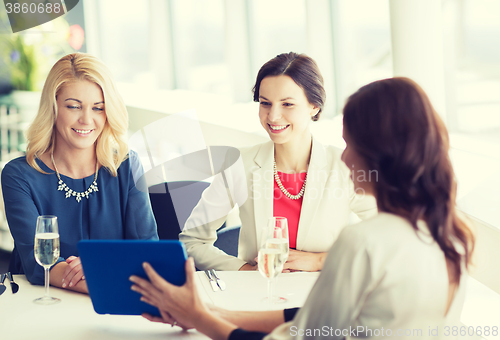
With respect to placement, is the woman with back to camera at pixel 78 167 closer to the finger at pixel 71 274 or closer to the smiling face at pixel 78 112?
the smiling face at pixel 78 112

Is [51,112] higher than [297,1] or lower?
lower

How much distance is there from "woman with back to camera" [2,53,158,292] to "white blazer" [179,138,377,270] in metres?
0.23

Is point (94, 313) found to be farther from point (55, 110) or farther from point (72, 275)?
point (55, 110)

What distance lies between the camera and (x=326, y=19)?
407 centimetres

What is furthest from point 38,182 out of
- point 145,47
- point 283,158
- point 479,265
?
point 145,47

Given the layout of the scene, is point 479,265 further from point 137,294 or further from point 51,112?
point 51,112

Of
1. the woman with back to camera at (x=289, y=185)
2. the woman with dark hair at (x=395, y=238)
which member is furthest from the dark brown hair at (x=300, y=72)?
the woman with dark hair at (x=395, y=238)

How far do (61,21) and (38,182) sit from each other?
4.00 metres

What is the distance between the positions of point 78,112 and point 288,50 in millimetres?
3123

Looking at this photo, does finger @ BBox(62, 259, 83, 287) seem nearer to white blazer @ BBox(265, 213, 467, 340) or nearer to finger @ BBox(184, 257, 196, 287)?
finger @ BBox(184, 257, 196, 287)

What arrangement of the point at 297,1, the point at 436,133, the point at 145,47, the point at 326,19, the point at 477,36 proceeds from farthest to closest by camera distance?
the point at 145,47 < the point at 297,1 < the point at 326,19 < the point at 477,36 < the point at 436,133

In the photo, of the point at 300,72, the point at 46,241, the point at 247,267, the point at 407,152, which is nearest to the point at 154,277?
the point at 46,241

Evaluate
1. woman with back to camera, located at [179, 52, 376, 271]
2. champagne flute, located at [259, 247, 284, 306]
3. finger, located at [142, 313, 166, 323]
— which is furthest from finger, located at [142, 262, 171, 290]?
woman with back to camera, located at [179, 52, 376, 271]

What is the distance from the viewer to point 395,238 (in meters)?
0.87
